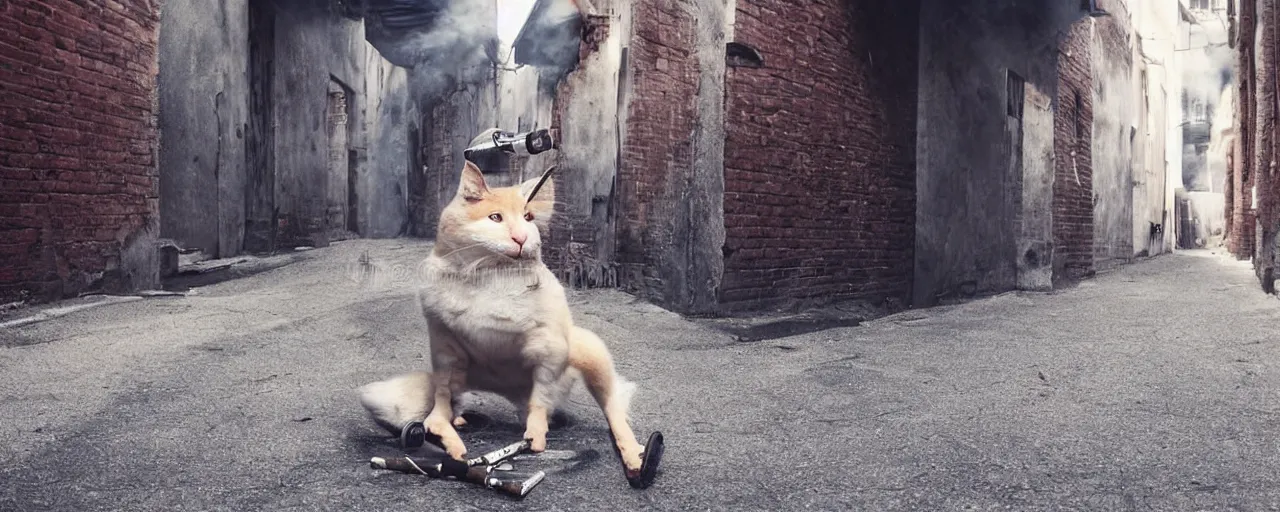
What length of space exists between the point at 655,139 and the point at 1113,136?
902 cm

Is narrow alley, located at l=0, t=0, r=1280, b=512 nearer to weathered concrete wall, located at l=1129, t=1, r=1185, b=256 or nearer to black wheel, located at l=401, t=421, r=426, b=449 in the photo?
black wheel, located at l=401, t=421, r=426, b=449

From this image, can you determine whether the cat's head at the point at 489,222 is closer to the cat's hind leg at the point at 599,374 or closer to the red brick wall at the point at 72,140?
the cat's hind leg at the point at 599,374

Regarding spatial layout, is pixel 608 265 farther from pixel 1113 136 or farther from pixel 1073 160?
pixel 1113 136

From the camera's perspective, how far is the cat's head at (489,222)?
6.70 feet

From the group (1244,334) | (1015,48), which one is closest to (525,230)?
(1244,334)

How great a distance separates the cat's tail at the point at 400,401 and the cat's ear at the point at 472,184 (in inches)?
20.4

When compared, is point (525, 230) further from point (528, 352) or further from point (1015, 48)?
point (1015, 48)

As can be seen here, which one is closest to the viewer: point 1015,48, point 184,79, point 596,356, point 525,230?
point 525,230

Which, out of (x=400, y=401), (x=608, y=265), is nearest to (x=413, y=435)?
(x=400, y=401)

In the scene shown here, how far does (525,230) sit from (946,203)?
6.49 metres

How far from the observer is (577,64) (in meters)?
5.39

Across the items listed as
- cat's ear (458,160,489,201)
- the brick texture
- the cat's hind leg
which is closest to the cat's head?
cat's ear (458,160,489,201)

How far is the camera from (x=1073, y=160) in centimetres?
934

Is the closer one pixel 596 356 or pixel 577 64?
pixel 596 356
